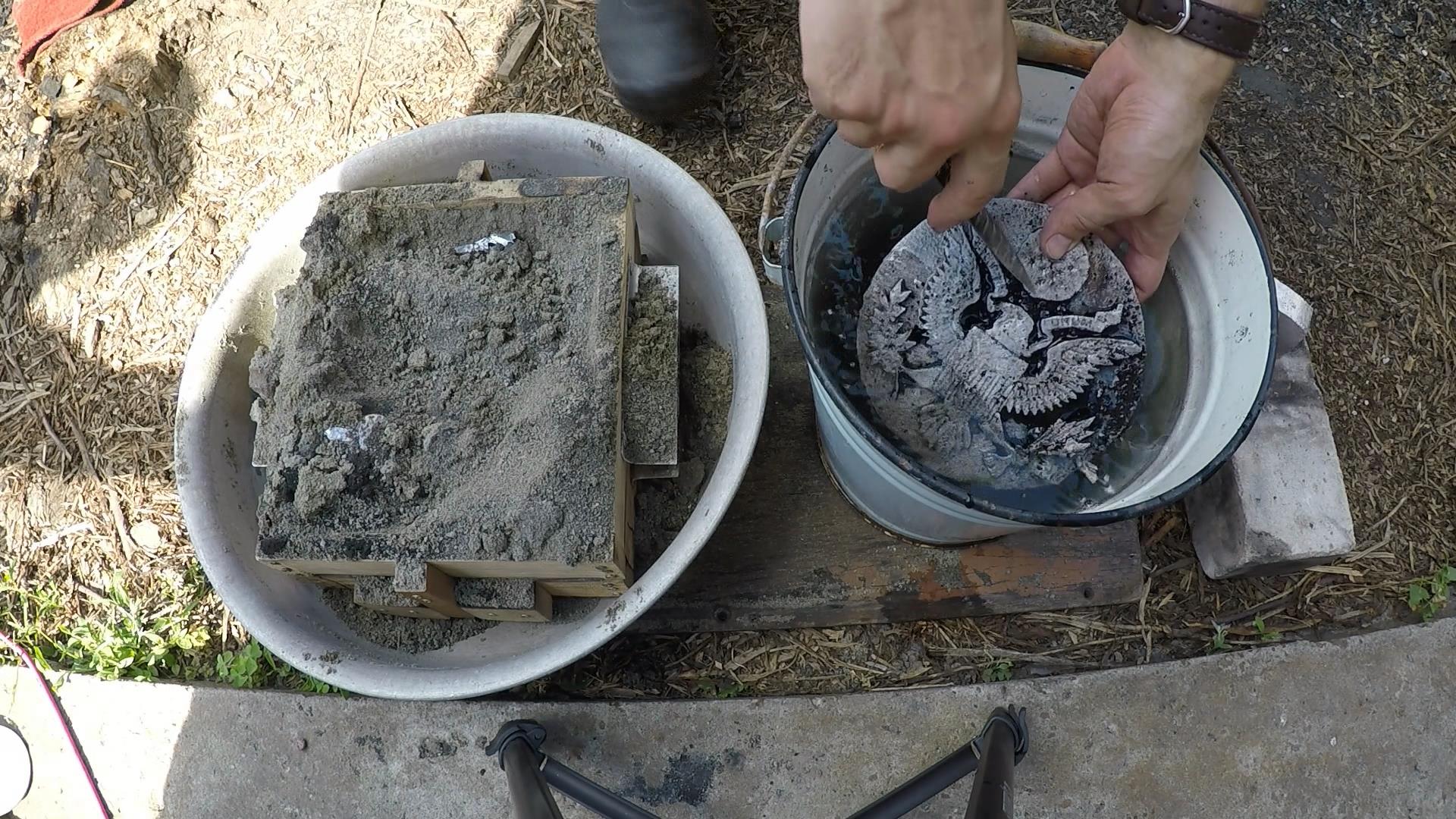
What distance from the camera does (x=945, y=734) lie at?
1.58 metres

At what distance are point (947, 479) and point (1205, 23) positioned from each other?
723 mm

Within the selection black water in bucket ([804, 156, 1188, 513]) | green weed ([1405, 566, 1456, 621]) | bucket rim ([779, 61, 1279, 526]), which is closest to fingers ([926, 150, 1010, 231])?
bucket rim ([779, 61, 1279, 526])

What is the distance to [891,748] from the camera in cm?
158

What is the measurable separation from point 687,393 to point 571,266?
31 cm

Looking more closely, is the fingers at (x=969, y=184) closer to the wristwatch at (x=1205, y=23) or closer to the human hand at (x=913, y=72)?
the human hand at (x=913, y=72)

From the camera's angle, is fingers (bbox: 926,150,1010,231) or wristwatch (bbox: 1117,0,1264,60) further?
wristwatch (bbox: 1117,0,1264,60)

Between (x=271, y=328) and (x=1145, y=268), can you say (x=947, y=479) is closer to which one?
(x=1145, y=268)

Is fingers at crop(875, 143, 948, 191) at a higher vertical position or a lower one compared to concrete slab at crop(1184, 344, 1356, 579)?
higher

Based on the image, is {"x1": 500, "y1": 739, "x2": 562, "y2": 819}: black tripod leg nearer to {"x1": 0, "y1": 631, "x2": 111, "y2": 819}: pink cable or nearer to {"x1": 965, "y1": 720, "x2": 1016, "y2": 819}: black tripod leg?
{"x1": 965, "y1": 720, "x2": 1016, "y2": 819}: black tripod leg

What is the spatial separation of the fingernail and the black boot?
884 mm

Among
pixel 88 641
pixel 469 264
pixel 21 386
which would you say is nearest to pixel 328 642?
pixel 469 264

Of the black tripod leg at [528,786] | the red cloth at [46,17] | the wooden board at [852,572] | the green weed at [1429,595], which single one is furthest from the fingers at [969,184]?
the red cloth at [46,17]

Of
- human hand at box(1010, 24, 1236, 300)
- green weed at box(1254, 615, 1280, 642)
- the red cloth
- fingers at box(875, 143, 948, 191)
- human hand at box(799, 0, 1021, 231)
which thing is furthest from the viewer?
the red cloth

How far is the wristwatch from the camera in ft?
3.69
